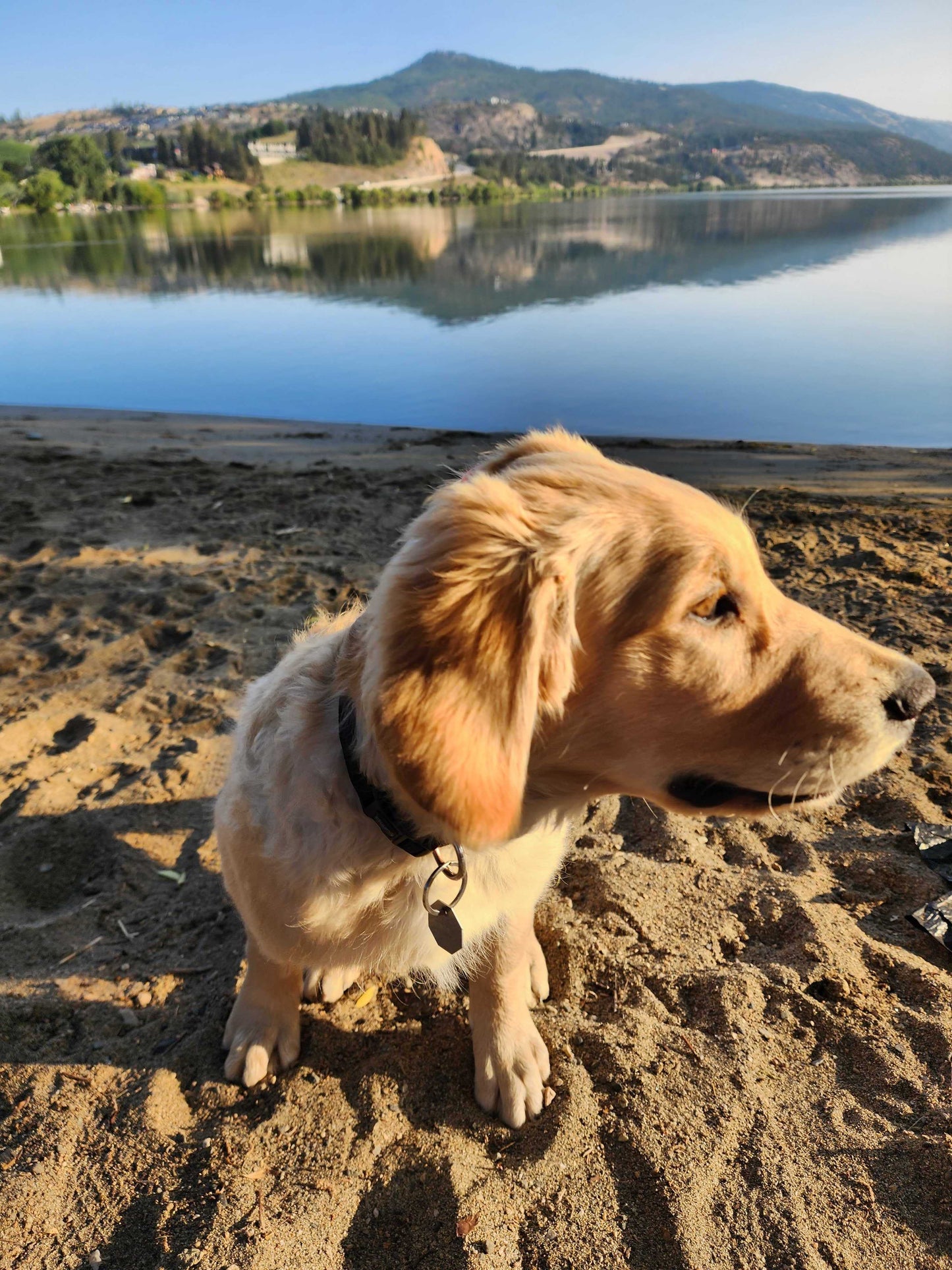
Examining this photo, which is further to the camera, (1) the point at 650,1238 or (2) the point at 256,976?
(2) the point at 256,976

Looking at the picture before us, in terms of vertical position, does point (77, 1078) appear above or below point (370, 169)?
below

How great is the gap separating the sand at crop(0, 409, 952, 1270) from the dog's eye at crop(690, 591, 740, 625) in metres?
1.55

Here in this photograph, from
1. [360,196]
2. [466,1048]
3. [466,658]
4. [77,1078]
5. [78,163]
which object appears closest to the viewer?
[466,658]

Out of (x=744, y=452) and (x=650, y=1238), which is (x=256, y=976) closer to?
(x=650, y=1238)

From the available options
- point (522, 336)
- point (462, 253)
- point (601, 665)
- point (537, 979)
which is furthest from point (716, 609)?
point (462, 253)

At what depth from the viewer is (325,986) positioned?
111 inches

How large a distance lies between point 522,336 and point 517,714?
1713 centimetres

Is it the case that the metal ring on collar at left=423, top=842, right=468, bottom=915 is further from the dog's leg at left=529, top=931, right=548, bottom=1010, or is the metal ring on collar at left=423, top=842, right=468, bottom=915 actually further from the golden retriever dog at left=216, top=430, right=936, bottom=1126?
the dog's leg at left=529, top=931, right=548, bottom=1010

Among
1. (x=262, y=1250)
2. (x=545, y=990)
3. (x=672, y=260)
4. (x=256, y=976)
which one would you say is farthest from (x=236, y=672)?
(x=672, y=260)

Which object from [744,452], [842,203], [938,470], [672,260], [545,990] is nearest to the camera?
[545,990]

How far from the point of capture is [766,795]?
1974 mm

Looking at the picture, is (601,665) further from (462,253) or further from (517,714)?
(462,253)

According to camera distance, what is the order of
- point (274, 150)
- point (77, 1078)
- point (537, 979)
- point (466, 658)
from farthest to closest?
point (274, 150)
point (537, 979)
point (77, 1078)
point (466, 658)

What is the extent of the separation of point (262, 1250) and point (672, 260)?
32.0 metres
